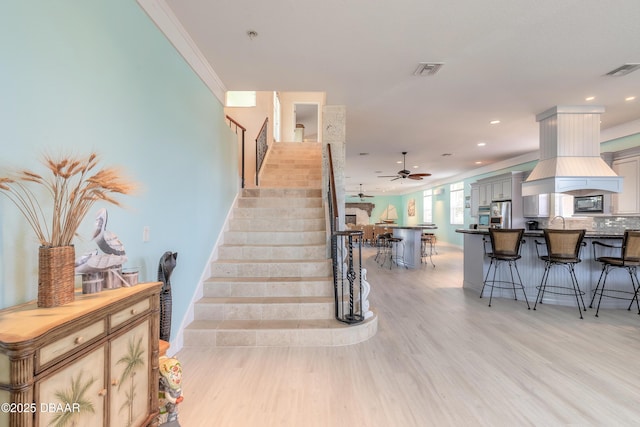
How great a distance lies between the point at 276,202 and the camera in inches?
190

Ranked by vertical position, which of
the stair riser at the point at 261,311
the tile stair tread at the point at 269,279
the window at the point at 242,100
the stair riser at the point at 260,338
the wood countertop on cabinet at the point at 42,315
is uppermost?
the window at the point at 242,100

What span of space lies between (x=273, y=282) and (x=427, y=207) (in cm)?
1336

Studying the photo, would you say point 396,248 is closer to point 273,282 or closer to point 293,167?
point 293,167

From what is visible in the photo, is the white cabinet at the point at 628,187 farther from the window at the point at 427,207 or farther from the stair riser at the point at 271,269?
the window at the point at 427,207

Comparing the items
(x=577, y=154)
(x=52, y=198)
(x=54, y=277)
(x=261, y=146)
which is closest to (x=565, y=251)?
(x=577, y=154)

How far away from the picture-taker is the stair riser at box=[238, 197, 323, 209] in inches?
189

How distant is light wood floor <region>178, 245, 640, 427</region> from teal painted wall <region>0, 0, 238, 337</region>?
1019 millimetres

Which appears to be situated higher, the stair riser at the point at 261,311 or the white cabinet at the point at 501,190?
the white cabinet at the point at 501,190

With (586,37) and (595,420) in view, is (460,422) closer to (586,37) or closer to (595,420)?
(595,420)

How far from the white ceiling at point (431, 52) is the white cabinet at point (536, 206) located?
7.78 ft

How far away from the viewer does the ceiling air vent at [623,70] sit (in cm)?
311

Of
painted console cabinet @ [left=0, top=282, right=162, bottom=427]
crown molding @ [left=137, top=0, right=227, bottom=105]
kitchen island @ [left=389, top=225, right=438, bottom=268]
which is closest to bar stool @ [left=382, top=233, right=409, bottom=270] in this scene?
kitchen island @ [left=389, top=225, right=438, bottom=268]

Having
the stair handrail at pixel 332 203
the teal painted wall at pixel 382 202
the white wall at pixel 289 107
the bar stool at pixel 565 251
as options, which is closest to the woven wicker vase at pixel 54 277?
the stair handrail at pixel 332 203

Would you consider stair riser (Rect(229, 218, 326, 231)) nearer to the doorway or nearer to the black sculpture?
the black sculpture
